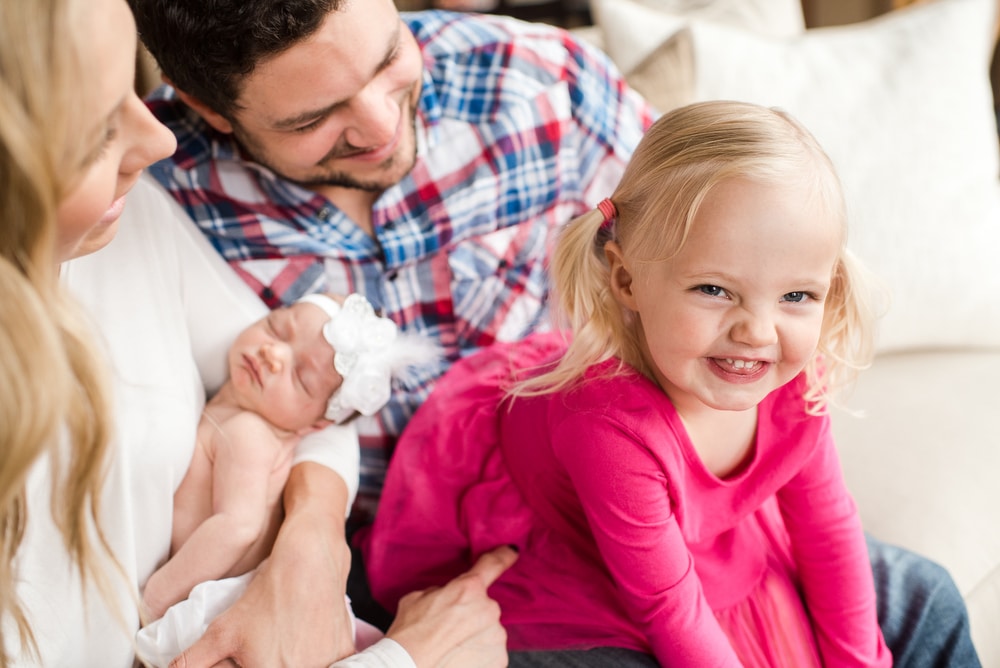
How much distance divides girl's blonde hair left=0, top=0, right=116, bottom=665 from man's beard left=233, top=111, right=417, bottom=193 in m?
0.60

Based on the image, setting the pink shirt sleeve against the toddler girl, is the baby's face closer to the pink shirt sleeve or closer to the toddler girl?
the toddler girl

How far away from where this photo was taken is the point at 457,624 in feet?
3.99

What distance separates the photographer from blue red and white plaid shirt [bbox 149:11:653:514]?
4.81 feet

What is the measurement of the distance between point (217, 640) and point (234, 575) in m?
0.16

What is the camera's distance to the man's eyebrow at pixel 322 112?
4.23ft

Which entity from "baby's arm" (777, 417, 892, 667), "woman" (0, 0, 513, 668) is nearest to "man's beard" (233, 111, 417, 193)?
"woman" (0, 0, 513, 668)

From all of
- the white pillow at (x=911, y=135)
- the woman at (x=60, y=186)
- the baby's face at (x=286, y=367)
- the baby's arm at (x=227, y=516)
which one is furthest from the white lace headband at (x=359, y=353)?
the white pillow at (x=911, y=135)

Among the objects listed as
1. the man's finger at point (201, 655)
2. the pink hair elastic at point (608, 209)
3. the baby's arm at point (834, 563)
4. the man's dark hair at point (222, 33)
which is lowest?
the baby's arm at point (834, 563)

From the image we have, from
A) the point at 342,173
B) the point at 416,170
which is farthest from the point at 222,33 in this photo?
the point at 416,170

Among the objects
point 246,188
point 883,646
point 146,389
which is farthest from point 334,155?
point 883,646

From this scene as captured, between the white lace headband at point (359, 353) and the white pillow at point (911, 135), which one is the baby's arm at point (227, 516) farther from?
the white pillow at point (911, 135)

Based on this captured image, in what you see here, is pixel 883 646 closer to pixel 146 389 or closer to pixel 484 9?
pixel 146 389

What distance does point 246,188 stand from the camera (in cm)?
146

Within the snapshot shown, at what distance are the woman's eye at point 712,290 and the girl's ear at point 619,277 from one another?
0.12 meters
